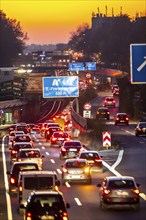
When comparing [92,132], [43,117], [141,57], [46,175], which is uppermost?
[141,57]

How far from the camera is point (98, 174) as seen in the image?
48.1 m

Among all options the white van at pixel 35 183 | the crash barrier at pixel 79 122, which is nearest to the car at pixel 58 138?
the crash barrier at pixel 79 122

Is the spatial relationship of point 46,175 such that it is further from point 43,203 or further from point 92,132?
point 92,132

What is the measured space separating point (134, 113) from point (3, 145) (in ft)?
90.8

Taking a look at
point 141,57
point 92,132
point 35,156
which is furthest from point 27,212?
point 92,132

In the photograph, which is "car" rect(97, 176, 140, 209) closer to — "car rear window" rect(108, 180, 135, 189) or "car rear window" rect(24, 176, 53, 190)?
"car rear window" rect(108, 180, 135, 189)

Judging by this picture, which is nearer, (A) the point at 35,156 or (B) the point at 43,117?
(A) the point at 35,156

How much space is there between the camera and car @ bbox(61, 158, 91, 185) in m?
42.7

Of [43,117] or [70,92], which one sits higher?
[70,92]

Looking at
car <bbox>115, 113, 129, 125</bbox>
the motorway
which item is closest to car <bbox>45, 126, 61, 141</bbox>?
the motorway

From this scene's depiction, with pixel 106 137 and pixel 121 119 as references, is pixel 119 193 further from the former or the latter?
pixel 121 119

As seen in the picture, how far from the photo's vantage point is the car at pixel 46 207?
25641 mm

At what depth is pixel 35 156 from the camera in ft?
161

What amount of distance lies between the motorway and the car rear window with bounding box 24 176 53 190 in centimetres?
107
